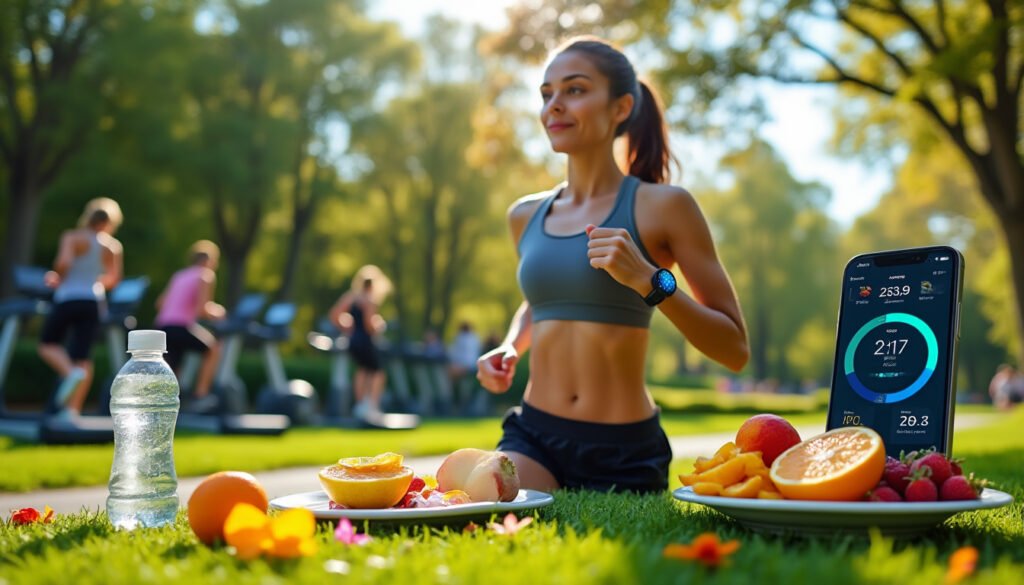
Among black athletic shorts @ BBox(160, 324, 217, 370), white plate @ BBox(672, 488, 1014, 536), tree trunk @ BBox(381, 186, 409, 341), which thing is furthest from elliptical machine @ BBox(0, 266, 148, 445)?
tree trunk @ BBox(381, 186, 409, 341)

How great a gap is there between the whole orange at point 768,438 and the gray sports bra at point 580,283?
1.26 metres

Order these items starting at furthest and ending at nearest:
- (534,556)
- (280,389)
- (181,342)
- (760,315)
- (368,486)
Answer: (760,315)
(280,389)
(181,342)
(368,486)
(534,556)

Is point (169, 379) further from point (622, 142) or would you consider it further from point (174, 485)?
point (622, 142)

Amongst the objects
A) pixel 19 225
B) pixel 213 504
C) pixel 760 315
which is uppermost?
pixel 19 225

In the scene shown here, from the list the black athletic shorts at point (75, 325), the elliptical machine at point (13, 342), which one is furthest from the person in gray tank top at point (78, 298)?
the elliptical machine at point (13, 342)

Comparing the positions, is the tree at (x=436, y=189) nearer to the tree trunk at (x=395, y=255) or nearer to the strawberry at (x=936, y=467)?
the tree trunk at (x=395, y=255)

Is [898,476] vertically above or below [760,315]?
below

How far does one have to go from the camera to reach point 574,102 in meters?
3.51

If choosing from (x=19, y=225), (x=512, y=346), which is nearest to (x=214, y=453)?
(x=512, y=346)

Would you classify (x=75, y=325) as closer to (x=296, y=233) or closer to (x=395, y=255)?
(x=296, y=233)

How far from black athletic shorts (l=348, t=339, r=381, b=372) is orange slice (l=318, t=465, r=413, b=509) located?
1318 centimetres

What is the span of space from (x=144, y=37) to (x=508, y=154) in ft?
30.8

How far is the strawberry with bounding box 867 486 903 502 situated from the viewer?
180 cm

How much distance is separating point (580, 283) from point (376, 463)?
4.70 ft
